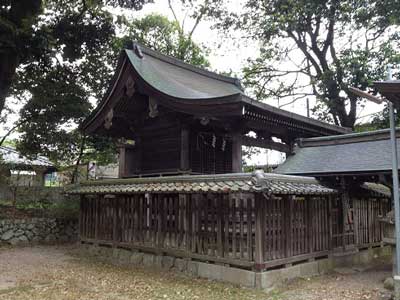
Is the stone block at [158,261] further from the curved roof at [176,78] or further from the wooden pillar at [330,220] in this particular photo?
the wooden pillar at [330,220]

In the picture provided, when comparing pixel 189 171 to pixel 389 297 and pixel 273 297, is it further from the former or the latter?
pixel 389 297

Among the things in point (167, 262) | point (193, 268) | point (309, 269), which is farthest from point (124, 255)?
point (309, 269)

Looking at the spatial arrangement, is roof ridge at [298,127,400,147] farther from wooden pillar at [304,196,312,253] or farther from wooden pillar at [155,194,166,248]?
wooden pillar at [155,194,166,248]

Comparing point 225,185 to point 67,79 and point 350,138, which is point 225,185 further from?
point 67,79

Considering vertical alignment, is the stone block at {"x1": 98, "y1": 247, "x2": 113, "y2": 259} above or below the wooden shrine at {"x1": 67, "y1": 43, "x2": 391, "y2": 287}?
below

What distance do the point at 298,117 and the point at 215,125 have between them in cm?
244

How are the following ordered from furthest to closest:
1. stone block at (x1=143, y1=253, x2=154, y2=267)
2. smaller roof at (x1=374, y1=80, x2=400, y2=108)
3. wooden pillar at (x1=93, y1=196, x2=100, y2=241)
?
wooden pillar at (x1=93, y1=196, x2=100, y2=241) < stone block at (x1=143, y1=253, x2=154, y2=267) < smaller roof at (x1=374, y1=80, x2=400, y2=108)

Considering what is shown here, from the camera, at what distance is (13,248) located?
516 inches

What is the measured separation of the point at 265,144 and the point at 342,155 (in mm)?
2289

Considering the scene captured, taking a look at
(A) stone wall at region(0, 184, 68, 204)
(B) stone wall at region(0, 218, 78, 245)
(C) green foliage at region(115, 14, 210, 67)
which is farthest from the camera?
(C) green foliage at region(115, 14, 210, 67)

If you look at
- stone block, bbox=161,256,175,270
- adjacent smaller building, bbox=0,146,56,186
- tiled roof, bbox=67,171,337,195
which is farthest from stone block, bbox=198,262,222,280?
adjacent smaller building, bbox=0,146,56,186

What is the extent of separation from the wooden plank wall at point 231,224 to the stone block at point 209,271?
0.62 ft

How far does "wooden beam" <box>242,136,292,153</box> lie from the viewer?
10508 mm

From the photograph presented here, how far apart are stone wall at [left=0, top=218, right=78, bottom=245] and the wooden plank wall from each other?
3.96 m
